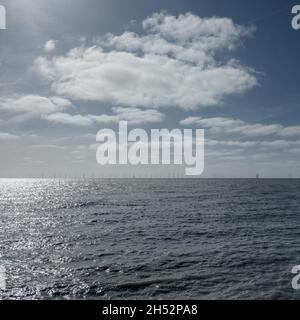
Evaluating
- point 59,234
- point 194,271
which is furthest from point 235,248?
point 59,234

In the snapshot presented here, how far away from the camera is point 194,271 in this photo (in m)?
23.4

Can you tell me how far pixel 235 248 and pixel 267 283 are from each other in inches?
400

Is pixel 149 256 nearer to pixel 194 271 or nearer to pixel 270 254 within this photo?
pixel 194 271

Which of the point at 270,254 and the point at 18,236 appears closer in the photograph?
the point at 270,254
